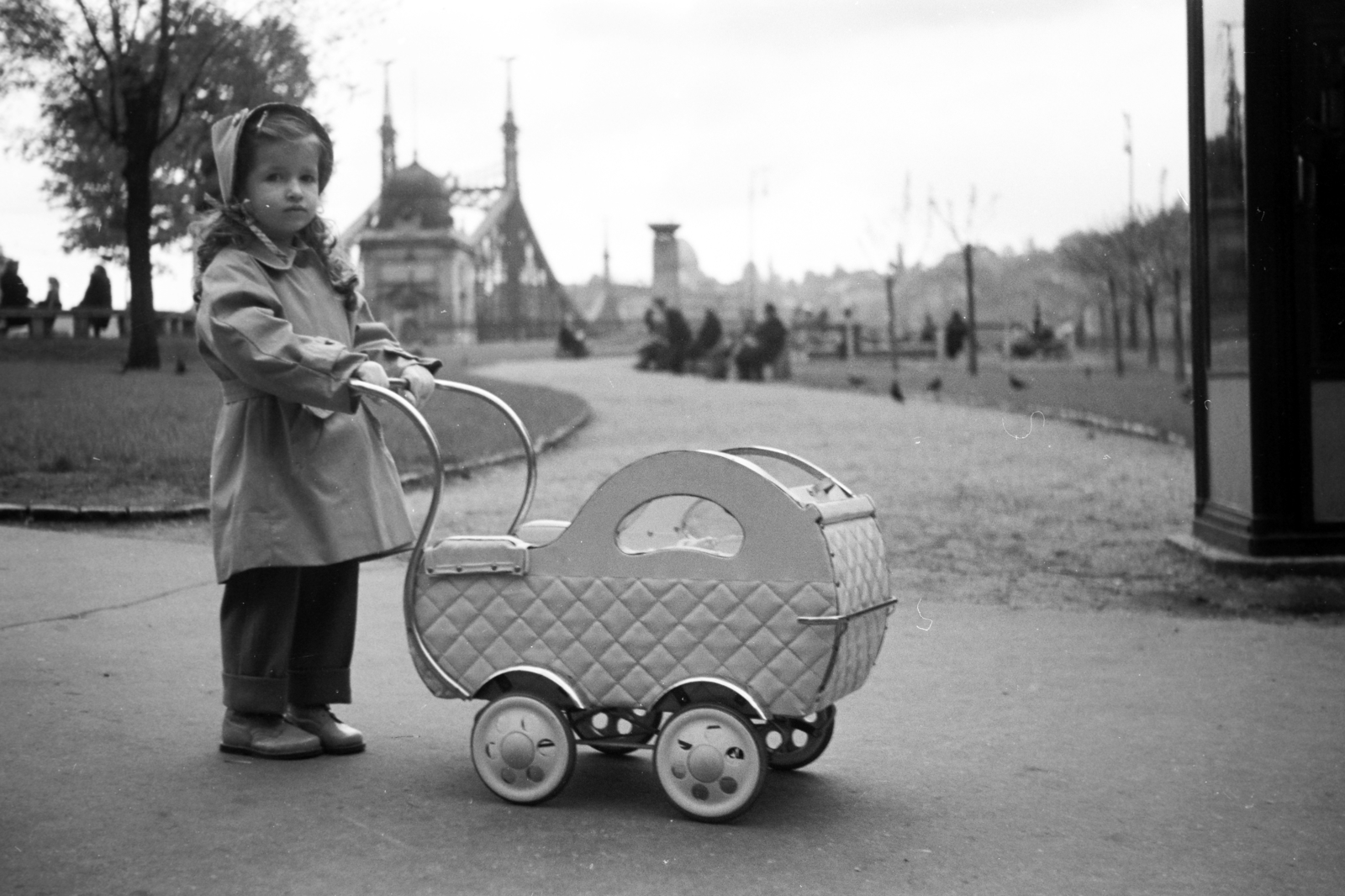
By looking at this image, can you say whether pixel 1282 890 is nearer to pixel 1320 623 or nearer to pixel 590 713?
pixel 590 713

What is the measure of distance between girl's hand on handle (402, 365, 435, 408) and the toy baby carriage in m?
0.16

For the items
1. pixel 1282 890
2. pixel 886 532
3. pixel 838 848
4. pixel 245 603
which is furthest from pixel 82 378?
pixel 1282 890

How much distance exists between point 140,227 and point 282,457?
327 inches

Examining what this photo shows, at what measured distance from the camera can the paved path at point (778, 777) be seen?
3.00 metres

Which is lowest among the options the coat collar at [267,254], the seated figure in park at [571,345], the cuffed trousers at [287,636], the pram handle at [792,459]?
the cuffed trousers at [287,636]

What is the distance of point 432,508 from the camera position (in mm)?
3572

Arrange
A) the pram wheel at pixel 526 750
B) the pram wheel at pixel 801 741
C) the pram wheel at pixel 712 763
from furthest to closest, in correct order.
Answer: the pram wheel at pixel 801 741, the pram wheel at pixel 526 750, the pram wheel at pixel 712 763

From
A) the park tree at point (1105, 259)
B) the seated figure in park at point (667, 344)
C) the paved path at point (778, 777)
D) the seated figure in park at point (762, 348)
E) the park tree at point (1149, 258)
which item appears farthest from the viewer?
the park tree at point (1105, 259)

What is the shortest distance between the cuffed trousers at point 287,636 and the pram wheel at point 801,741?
3.47ft

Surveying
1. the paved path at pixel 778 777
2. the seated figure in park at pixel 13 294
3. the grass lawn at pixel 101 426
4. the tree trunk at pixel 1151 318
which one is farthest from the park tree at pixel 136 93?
the tree trunk at pixel 1151 318

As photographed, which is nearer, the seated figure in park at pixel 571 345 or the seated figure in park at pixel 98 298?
the seated figure in park at pixel 98 298

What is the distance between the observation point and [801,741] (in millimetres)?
3746

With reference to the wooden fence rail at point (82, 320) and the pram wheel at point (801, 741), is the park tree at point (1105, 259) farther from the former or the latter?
the pram wheel at point (801, 741)

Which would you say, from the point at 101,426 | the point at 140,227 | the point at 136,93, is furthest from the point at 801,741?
the point at 136,93
